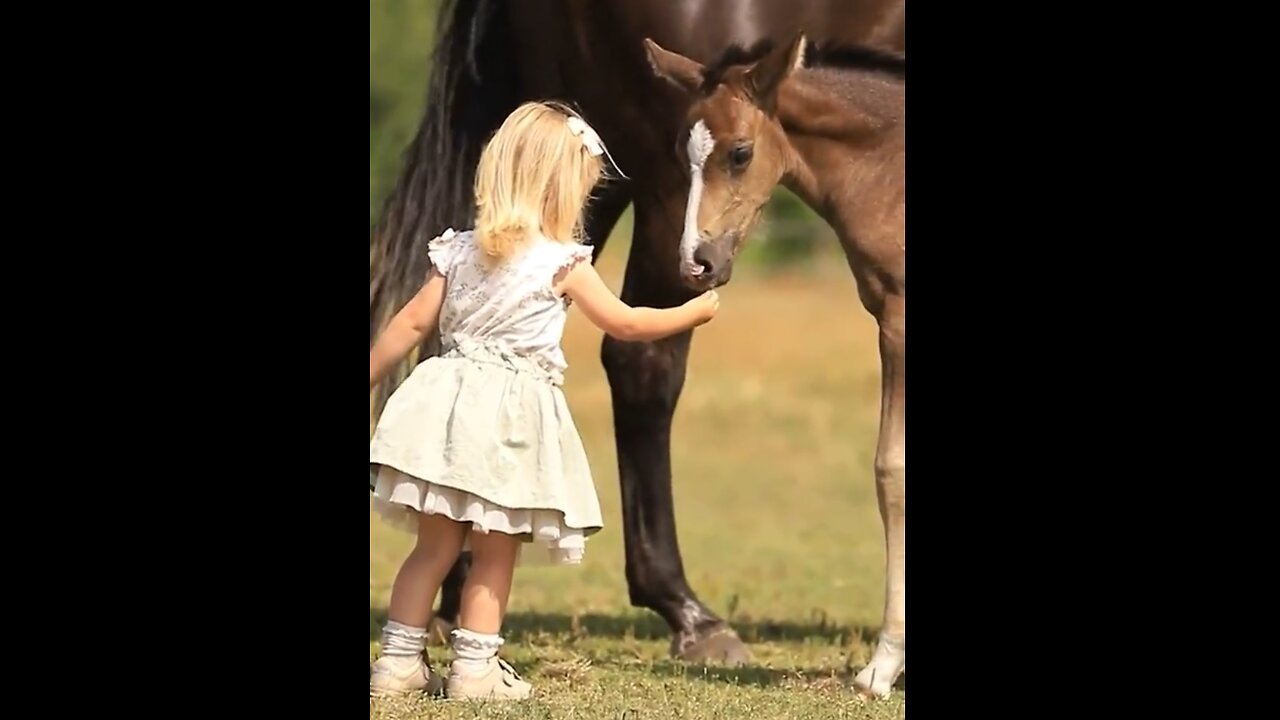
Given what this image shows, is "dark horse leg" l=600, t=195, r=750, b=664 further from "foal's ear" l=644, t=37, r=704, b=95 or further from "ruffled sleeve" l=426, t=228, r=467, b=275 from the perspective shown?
"ruffled sleeve" l=426, t=228, r=467, b=275

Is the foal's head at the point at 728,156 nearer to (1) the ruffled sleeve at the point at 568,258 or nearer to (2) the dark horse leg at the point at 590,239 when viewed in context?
(1) the ruffled sleeve at the point at 568,258

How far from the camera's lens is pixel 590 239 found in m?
5.99

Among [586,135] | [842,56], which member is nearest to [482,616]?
[586,135]

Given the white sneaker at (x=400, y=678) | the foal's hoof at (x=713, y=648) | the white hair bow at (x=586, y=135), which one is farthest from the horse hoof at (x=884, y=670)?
the white hair bow at (x=586, y=135)

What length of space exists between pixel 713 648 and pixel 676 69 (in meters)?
1.89

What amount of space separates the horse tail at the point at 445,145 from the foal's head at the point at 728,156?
3.09 feet

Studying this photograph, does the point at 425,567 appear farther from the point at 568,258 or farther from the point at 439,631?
the point at 439,631

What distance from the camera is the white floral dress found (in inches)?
178

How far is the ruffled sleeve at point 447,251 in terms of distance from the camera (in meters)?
4.70

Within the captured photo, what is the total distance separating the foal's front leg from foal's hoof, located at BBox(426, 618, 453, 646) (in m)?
1.52

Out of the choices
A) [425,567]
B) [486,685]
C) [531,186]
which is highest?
[531,186]

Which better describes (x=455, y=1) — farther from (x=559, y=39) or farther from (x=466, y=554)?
(x=466, y=554)

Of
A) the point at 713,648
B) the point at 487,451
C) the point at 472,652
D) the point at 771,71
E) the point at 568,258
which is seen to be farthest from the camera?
the point at 713,648
